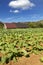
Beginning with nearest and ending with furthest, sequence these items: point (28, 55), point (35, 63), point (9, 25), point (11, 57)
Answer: point (35, 63) → point (11, 57) → point (28, 55) → point (9, 25)

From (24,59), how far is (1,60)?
673 millimetres

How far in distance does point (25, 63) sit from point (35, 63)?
0.27 m

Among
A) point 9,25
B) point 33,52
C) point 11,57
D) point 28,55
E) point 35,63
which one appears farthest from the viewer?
point 9,25

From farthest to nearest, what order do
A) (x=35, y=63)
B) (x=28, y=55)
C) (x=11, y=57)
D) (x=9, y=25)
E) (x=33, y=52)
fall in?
(x=9, y=25), (x=33, y=52), (x=28, y=55), (x=11, y=57), (x=35, y=63)

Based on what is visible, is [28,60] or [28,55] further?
[28,55]

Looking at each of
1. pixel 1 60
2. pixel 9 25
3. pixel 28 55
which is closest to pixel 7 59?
pixel 1 60

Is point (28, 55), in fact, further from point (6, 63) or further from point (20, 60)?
point (6, 63)

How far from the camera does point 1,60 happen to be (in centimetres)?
469

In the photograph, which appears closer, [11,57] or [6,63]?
[6,63]

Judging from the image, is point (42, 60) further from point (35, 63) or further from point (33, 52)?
point (33, 52)

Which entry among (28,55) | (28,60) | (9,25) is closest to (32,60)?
(28,60)

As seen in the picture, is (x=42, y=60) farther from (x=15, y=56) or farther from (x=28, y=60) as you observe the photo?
(x=15, y=56)

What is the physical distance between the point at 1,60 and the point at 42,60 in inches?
44.5

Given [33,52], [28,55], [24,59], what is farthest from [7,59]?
[33,52]
